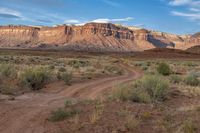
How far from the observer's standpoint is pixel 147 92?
1700 cm

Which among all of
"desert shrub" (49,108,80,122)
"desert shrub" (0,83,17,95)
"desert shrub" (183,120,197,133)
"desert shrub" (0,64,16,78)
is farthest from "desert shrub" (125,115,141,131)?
"desert shrub" (0,64,16,78)

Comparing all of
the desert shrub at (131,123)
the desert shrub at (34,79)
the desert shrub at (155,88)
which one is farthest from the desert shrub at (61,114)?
the desert shrub at (34,79)

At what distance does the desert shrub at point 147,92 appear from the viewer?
14.9m

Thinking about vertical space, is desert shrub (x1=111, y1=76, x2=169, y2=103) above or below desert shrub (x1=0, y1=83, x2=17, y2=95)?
above

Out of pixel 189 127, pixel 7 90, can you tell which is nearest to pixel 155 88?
pixel 7 90

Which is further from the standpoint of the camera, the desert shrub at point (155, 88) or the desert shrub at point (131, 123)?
the desert shrub at point (155, 88)

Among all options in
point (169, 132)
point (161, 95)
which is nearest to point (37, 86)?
point (161, 95)

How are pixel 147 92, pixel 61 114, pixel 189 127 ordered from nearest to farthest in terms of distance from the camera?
pixel 189 127 < pixel 61 114 < pixel 147 92

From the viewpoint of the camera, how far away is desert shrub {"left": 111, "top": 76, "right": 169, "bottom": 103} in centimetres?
1491

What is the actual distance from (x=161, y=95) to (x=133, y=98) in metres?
2.74

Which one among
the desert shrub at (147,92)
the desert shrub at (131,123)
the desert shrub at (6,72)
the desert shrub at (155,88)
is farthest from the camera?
the desert shrub at (6,72)

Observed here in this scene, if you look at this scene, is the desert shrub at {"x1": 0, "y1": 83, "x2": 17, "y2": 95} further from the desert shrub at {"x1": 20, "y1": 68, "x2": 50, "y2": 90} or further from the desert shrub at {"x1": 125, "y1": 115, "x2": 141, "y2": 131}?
the desert shrub at {"x1": 125, "y1": 115, "x2": 141, "y2": 131}

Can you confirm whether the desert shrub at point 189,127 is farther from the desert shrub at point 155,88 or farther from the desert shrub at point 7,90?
the desert shrub at point 7,90

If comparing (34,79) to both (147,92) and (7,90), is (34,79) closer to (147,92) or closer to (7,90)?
(7,90)
